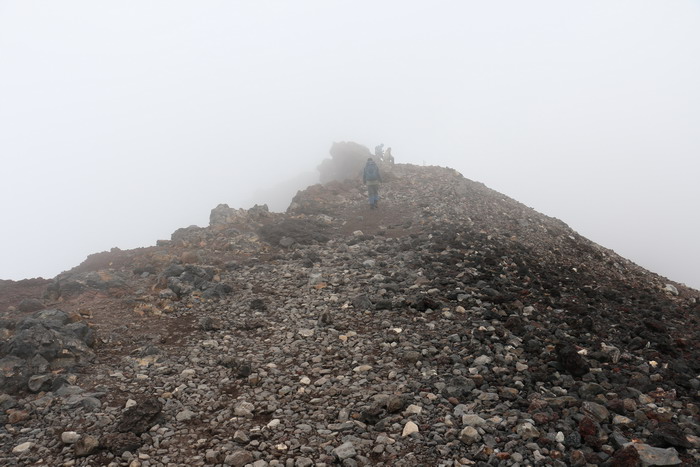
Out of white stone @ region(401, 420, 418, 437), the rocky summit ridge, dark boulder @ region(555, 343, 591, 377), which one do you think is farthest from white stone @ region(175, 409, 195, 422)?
dark boulder @ region(555, 343, 591, 377)

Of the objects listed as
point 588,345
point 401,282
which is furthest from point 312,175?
point 588,345

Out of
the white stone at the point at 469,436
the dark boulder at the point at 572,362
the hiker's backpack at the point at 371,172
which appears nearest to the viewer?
the white stone at the point at 469,436

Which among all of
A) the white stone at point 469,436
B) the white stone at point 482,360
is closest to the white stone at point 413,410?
the white stone at point 469,436

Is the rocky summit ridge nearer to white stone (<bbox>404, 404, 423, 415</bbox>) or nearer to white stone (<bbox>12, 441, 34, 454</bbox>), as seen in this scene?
white stone (<bbox>12, 441, 34, 454</bbox>)

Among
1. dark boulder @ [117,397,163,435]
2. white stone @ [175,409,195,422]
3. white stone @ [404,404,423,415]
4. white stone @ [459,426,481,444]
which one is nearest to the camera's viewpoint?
white stone @ [459,426,481,444]

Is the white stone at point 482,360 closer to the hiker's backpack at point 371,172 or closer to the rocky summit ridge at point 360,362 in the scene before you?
the rocky summit ridge at point 360,362

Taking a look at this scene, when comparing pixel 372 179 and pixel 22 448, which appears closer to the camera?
pixel 22 448

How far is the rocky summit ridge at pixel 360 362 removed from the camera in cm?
699

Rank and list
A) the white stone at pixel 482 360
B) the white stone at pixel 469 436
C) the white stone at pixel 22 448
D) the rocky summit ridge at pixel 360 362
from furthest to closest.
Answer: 1. the white stone at pixel 482 360
2. the white stone at pixel 22 448
3. the rocky summit ridge at pixel 360 362
4. the white stone at pixel 469 436

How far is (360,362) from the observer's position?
9859 mm

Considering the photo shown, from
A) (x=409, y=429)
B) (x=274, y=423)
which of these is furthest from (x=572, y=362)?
(x=274, y=423)

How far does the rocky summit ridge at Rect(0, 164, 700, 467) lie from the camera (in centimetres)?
699

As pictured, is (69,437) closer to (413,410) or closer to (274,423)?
(274,423)

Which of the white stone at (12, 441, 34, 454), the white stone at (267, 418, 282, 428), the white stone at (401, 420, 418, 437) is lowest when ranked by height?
the white stone at (12, 441, 34, 454)
